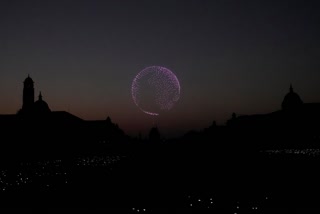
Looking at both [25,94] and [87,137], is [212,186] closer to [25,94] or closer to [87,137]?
[25,94]

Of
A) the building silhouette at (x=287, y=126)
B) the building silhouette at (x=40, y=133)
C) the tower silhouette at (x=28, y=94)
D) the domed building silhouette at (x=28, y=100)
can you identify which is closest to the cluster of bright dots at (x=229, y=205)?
the building silhouette at (x=40, y=133)

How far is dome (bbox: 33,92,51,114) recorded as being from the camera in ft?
311

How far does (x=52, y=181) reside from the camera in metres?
26.1

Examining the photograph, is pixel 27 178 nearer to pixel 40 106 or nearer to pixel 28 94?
pixel 28 94

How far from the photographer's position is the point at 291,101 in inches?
4289

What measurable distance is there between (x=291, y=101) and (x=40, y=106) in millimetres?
68489

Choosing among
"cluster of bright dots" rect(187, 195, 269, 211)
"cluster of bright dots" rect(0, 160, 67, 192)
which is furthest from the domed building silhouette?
"cluster of bright dots" rect(187, 195, 269, 211)

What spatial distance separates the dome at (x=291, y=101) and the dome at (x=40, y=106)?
65.2 meters

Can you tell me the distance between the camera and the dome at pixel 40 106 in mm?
94825

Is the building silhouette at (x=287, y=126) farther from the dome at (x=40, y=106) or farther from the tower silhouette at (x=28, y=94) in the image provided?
the tower silhouette at (x=28, y=94)

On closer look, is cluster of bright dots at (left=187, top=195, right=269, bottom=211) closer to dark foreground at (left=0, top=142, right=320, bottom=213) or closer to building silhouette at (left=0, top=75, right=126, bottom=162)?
dark foreground at (left=0, top=142, right=320, bottom=213)

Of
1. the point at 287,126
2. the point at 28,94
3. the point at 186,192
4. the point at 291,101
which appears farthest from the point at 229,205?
the point at 291,101

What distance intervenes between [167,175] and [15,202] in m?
9.38

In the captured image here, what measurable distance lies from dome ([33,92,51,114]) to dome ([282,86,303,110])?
214ft
